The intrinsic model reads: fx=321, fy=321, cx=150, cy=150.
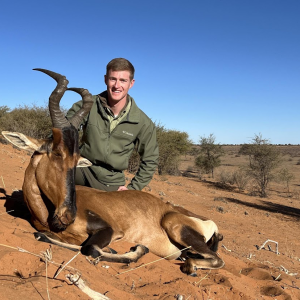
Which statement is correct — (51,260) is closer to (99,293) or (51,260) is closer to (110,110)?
(99,293)

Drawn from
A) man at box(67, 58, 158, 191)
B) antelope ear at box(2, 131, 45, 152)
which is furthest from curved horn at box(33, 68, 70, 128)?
man at box(67, 58, 158, 191)

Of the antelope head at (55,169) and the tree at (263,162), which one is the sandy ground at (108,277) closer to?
the antelope head at (55,169)

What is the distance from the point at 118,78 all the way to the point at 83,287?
3.49m

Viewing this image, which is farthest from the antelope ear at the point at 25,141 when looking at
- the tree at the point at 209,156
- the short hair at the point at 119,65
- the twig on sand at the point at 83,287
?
the tree at the point at 209,156

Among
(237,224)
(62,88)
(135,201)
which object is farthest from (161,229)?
(237,224)

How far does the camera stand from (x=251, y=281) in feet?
14.1

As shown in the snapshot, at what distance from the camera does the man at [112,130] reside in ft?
17.5

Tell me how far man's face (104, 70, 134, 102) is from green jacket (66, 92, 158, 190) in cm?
31

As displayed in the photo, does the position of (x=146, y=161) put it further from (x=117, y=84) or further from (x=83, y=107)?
(x=83, y=107)

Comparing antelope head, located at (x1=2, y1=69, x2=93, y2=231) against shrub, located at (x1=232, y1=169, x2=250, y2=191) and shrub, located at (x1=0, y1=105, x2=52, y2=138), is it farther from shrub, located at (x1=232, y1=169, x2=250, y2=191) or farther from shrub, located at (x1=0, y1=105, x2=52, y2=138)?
shrub, located at (x1=232, y1=169, x2=250, y2=191)

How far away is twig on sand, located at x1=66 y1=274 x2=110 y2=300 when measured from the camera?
2633 millimetres

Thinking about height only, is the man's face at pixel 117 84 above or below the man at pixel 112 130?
above

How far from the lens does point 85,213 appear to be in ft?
13.7

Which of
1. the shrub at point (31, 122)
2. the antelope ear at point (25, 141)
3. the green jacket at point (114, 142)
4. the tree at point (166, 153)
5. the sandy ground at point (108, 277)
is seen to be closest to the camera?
the sandy ground at point (108, 277)
